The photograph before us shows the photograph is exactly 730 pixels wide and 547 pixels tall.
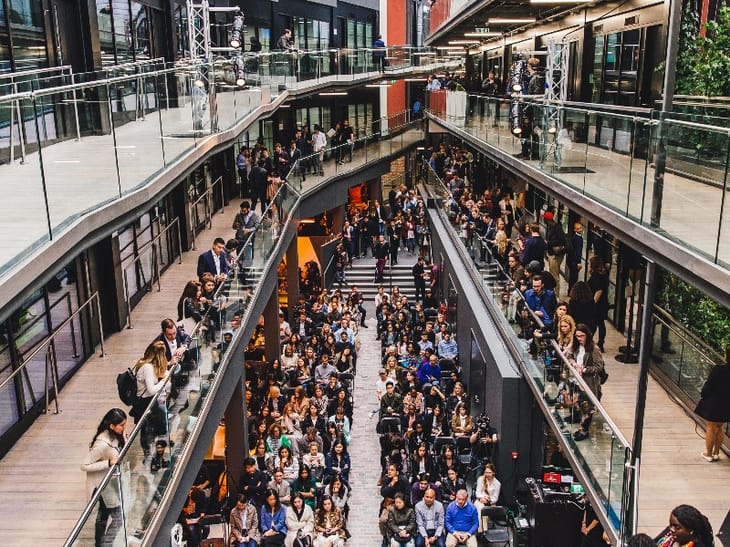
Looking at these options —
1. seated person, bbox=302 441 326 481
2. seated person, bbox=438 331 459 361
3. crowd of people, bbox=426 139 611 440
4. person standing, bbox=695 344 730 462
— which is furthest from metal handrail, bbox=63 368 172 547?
seated person, bbox=438 331 459 361

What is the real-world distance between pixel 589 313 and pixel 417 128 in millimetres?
30080

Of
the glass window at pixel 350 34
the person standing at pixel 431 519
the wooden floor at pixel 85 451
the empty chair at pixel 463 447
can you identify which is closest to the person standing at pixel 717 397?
the wooden floor at pixel 85 451

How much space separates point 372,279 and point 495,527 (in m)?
15.9

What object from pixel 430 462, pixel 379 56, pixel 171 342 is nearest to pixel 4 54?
pixel 171 342

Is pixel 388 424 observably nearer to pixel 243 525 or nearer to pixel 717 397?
pixel 243 525

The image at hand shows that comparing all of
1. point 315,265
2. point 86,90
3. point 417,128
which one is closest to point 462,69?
point 417,128

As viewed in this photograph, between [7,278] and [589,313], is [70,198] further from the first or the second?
[589,313]

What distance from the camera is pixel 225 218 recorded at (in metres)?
21.8

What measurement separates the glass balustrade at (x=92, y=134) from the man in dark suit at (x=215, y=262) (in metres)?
1.68

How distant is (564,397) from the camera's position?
10.1 metres

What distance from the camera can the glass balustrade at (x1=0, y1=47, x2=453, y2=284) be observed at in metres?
6.31

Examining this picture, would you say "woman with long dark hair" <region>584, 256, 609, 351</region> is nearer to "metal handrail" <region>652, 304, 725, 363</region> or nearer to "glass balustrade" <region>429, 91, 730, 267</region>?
"metal handrail" <region>652, 304, 725, 363</region>

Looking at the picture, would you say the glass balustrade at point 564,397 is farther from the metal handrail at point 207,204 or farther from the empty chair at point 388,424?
the metal handrail at point 207,204

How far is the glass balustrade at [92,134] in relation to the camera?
6.31m
